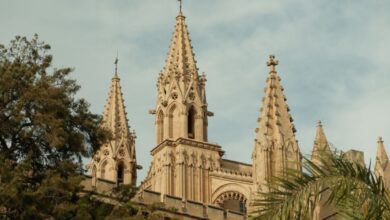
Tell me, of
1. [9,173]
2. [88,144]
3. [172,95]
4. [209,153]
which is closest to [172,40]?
[172,95]

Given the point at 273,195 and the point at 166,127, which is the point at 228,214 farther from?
the point at 273,195

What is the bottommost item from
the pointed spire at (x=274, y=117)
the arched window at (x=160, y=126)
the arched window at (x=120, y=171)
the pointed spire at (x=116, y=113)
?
the pointed spire at (x=274, y=117)

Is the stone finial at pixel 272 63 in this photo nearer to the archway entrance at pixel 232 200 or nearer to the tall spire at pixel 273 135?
the tall spire at pixel 273 135

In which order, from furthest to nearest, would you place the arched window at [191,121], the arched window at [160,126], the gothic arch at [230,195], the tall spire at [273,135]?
1. the arched window at [191,121]
2. the arched window at [160,126]
3. the gothic arch at [230,195]
4. the tall spire at [273,135]

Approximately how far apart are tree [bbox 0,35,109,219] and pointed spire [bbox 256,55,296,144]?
26.4 ft

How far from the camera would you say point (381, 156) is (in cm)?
3397

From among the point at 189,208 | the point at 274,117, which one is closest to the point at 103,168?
the point at 189,208

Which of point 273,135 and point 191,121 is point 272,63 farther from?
point 191,121

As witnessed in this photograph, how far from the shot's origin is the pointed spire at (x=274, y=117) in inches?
1277

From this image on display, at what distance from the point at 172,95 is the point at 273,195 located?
110 ft

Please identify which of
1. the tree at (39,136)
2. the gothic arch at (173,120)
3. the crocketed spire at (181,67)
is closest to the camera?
the tree at (39,136)

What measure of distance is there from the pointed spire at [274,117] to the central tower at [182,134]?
12.0 m

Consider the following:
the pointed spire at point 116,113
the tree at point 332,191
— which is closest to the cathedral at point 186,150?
the pointed spire at point 116,113

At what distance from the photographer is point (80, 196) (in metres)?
24.5
